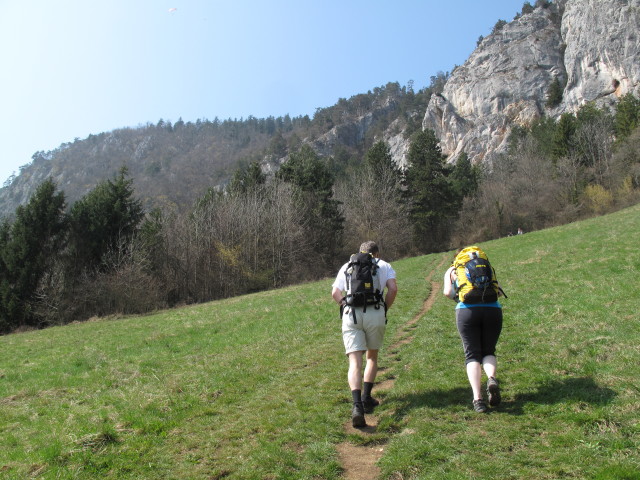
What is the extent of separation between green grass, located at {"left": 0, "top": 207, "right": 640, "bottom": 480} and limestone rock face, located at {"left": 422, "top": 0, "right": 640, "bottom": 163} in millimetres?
103550

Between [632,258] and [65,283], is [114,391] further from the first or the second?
[65,283]

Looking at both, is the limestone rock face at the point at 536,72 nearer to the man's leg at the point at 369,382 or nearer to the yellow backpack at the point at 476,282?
the yellow backpack at the point at 476,282

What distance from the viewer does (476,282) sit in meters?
6.04

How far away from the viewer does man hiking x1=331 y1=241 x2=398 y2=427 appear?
21.0ft

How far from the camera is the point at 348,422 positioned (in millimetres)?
6281

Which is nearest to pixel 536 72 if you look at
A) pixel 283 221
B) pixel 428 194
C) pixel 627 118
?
pixel 627 118

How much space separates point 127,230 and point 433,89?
152 meters

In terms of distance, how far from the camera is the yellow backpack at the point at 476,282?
19.7 feet

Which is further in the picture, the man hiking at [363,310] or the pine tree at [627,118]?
the pine tree at [627,118]

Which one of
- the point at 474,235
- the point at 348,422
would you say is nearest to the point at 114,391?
the point at 348,422

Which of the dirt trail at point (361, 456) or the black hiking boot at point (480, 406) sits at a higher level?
the black hiking boot at point (480, 406)

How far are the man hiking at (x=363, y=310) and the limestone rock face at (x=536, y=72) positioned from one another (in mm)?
107241

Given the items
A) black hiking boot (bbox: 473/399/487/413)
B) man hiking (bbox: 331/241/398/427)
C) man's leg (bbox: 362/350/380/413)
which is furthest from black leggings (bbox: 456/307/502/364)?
man's leg (bbox: 362/350/380/413)

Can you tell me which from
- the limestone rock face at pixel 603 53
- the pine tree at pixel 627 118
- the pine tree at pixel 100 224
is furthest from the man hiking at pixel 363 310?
the limestone rock face at pixel 603 53
